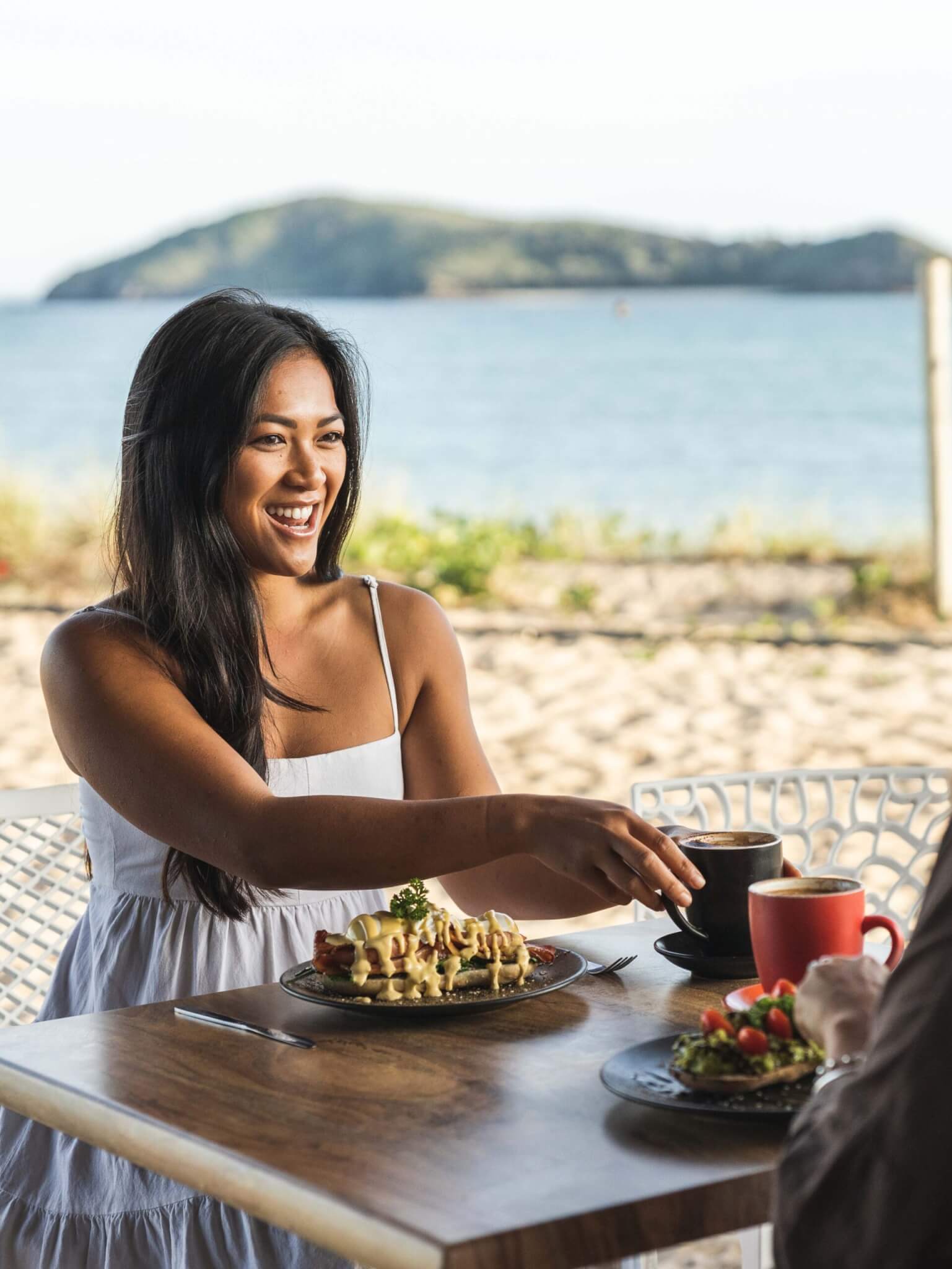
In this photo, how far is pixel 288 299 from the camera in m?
2.60

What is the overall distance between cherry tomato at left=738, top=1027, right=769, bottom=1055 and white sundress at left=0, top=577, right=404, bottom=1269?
2.13 feet

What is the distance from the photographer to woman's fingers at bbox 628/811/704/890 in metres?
1.46

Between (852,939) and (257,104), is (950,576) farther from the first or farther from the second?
(257,104)

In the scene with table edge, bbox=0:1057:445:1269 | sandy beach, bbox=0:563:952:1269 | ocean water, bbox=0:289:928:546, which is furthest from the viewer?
ocean water, bbox=0:289:928:546

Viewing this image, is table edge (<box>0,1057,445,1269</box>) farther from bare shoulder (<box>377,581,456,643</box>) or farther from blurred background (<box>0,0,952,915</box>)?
blurred background (<box>0,0,952,915</box>)

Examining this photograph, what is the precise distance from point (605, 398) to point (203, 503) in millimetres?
24220

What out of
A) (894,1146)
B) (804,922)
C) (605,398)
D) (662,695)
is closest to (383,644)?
(804,922)

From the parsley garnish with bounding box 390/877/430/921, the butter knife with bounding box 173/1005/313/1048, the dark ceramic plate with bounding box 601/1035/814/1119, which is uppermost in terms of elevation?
the parsley garnish with bounding box 390/877/430/921

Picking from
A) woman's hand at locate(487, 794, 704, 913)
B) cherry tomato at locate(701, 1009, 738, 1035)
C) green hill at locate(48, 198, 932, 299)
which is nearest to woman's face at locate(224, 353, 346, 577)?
woman's hand at locate(487, 794, 704, 913)

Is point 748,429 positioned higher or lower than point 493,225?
lower

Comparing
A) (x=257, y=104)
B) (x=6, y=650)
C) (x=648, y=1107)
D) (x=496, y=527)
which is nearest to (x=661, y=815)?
(x=648, y=1107)

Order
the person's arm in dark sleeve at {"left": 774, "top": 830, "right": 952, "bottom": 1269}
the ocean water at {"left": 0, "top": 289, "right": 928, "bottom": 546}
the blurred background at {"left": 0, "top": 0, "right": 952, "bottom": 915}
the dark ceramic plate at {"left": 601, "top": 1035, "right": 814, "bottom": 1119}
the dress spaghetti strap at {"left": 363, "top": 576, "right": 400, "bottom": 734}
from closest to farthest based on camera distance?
the person's arm in dark sleeve at {"left": 774, "top": 830, "right": 952, "bottom": 1269}, the dark ceramic plate at {"left": 601, "top": 1035, "right": 814, "bottom": 1119}, the dress spaghetti strap at {"left": 363, "top": 576, "right": 400, "bottom": 734}, the ocean water at {"left": 0, "top": 289, "right": 928, "bottom": 546}, the blurred background at {"left": 0, "top": 0, "right": 952, "bottom": 915}

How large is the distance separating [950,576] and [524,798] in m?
6.54

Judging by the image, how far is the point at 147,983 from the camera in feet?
6.22
